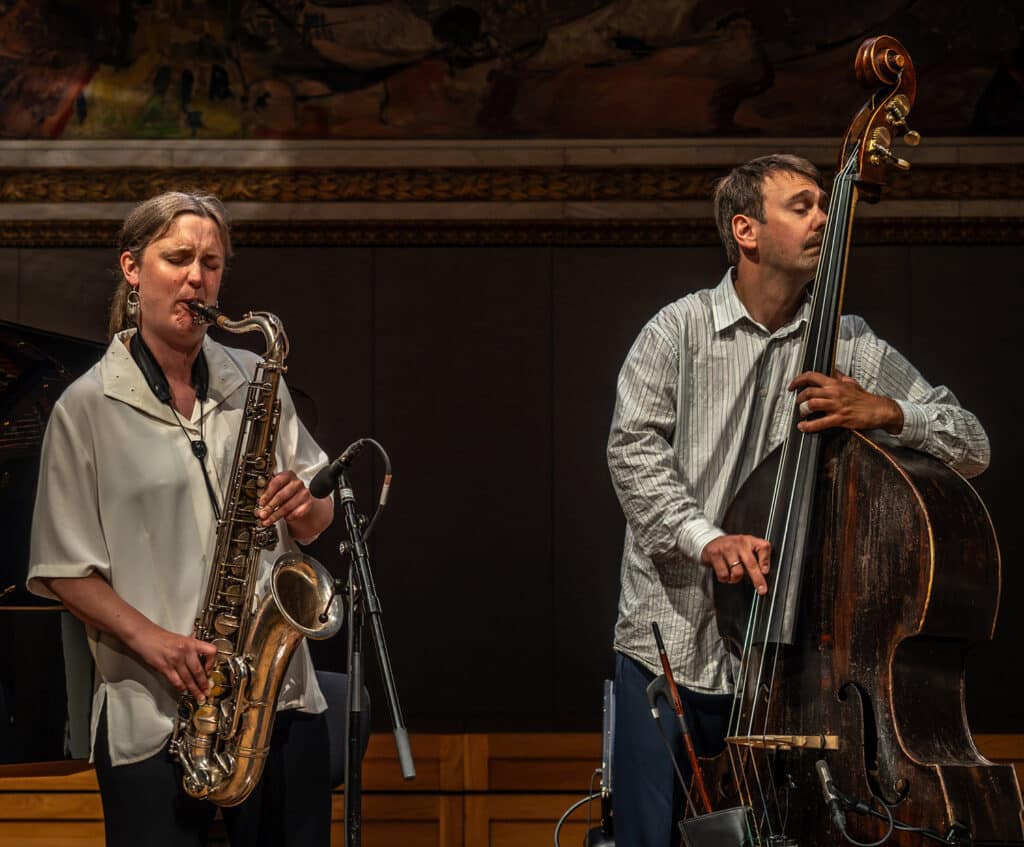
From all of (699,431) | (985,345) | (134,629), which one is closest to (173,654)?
(134,629)

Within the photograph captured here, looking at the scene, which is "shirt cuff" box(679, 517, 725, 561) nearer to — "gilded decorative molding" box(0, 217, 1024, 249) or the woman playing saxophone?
the woman playing saxophone

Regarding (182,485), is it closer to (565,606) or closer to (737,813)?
(737,813)

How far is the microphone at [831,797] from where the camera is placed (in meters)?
1.93

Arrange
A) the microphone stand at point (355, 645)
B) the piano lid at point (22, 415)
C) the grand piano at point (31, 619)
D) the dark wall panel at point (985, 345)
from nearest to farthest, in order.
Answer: the microphone stand at point (355, 645) → the grand piano at point (31, 619) → the piano lid at point (22, 415) → the dark wall panel at point (985, 345)

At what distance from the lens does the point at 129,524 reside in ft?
7.21

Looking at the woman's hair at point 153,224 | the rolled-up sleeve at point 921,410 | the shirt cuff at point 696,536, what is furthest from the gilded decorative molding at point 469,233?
the shirt cuff at point 696,536

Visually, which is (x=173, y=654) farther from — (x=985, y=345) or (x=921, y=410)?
(x=985, y=345)

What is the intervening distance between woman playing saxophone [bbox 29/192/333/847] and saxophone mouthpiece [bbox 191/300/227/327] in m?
0.02

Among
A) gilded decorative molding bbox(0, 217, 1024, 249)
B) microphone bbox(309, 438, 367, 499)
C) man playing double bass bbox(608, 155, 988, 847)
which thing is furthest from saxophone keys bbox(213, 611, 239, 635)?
gilded decorative molding bbox(0, 217, 1024, 249)

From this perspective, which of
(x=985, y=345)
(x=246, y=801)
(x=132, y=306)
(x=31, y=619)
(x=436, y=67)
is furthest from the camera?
(x=436, y=67)

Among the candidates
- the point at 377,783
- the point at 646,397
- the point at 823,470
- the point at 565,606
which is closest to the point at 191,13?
the point at 565,606

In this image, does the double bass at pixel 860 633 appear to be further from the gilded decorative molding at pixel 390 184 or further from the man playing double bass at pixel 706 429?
the gilded decorative molding at pixel 390 184

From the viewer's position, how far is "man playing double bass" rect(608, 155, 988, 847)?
7.80 feet

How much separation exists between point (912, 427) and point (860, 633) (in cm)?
42
